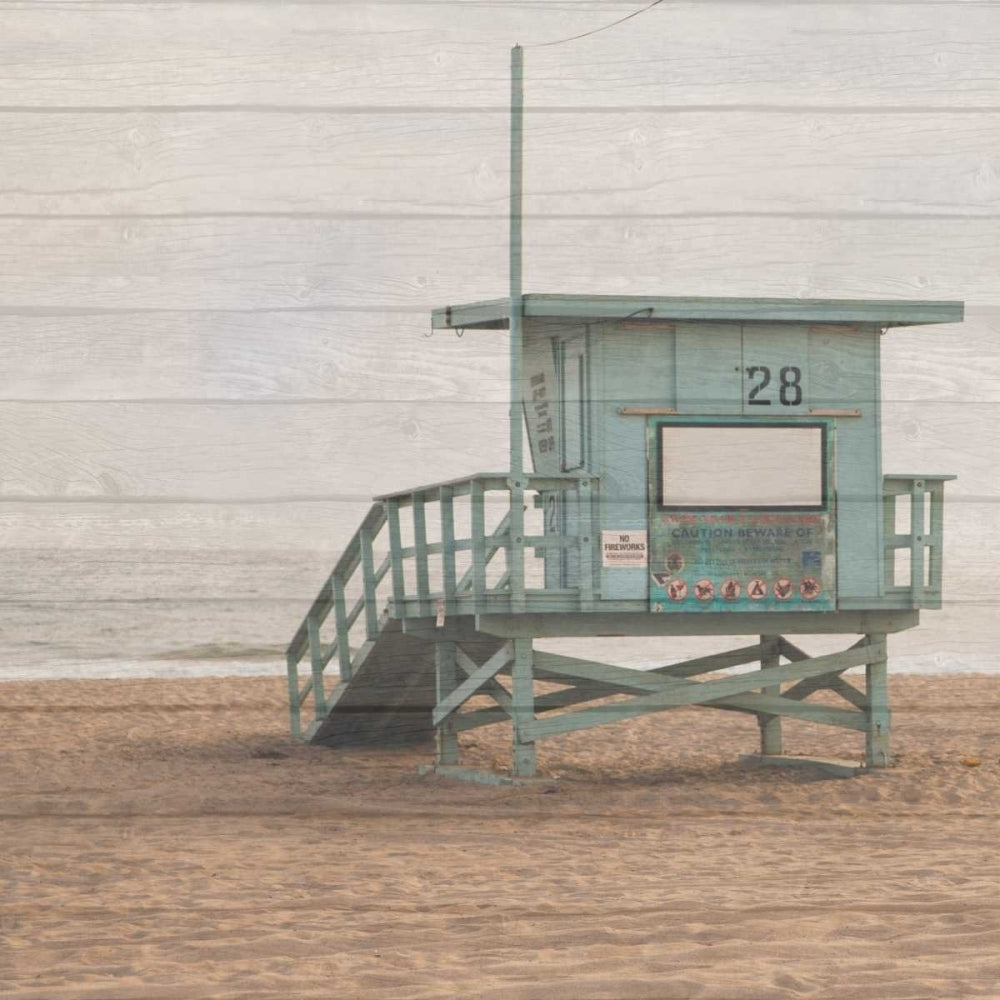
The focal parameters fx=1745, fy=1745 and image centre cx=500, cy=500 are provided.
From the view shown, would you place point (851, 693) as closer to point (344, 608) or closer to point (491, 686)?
point (491, 686)

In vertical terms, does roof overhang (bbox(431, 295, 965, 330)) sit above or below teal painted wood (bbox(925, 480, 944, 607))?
above

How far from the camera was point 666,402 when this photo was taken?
452 inches

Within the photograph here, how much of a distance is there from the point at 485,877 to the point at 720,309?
177 inches

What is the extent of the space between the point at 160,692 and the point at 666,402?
9735 mm

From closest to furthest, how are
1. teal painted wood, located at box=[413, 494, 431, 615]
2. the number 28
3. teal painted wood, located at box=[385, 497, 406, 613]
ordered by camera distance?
1. the number 28
2. teal painted wood, located at box=[413, 494, 431, 615]
3. teal painted wood, located at box=[385, 497, 406, 613]

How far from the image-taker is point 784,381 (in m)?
11.7

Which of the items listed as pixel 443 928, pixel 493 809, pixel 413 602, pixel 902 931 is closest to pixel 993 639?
pixel 902 931

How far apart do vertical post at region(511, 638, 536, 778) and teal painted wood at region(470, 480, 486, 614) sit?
0.54 meters

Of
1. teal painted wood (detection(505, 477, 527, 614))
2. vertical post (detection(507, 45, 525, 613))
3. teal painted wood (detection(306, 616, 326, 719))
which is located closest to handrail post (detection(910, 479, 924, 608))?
teal painted wood (detection(505, 477, 527, 614))

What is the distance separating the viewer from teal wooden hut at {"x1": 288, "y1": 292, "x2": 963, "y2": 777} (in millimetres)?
11219

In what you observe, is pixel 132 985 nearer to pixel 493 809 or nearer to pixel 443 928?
pixel 443 928

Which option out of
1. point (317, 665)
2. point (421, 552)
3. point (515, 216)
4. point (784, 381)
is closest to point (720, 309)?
point (784, 381)

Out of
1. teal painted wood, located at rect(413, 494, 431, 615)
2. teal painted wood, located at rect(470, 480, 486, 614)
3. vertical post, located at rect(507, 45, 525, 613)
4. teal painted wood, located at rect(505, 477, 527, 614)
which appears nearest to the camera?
vertical post, located at rect(507, 45, 525, 613)

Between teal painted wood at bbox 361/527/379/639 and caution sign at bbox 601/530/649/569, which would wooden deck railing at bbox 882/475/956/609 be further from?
teal painted wood at bbox 361/527/379/639
